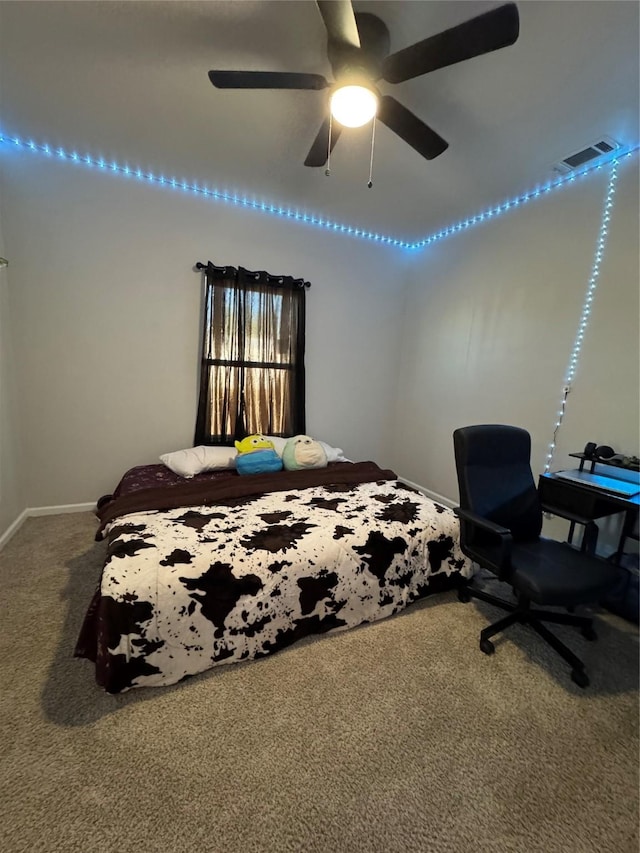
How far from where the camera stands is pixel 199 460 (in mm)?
2986

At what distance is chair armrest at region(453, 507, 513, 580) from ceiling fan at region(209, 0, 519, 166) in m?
1.97

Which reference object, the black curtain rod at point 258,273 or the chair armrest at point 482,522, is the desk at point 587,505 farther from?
the black curtain rod at point 258,273

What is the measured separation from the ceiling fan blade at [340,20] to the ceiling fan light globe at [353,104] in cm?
16

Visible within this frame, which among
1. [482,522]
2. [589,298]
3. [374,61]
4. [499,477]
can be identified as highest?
[374,61]

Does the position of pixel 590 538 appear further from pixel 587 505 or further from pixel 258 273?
pixel 258 273

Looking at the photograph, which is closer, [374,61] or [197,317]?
[374,61]

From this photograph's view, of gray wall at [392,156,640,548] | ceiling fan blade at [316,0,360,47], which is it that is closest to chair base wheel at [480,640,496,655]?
gray wall at [392,156,640,548]

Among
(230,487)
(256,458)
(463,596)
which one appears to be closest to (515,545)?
(463,596)

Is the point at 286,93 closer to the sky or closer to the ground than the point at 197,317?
closer to the sky

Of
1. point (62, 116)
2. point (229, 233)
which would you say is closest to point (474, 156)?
point (229, 233)

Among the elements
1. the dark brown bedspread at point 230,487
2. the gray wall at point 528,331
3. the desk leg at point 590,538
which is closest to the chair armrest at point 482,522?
the desk leg at point 590,538

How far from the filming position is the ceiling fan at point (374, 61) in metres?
1.27

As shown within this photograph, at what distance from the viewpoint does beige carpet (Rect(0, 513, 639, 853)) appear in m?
1.11

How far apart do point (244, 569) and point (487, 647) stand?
132 cm
